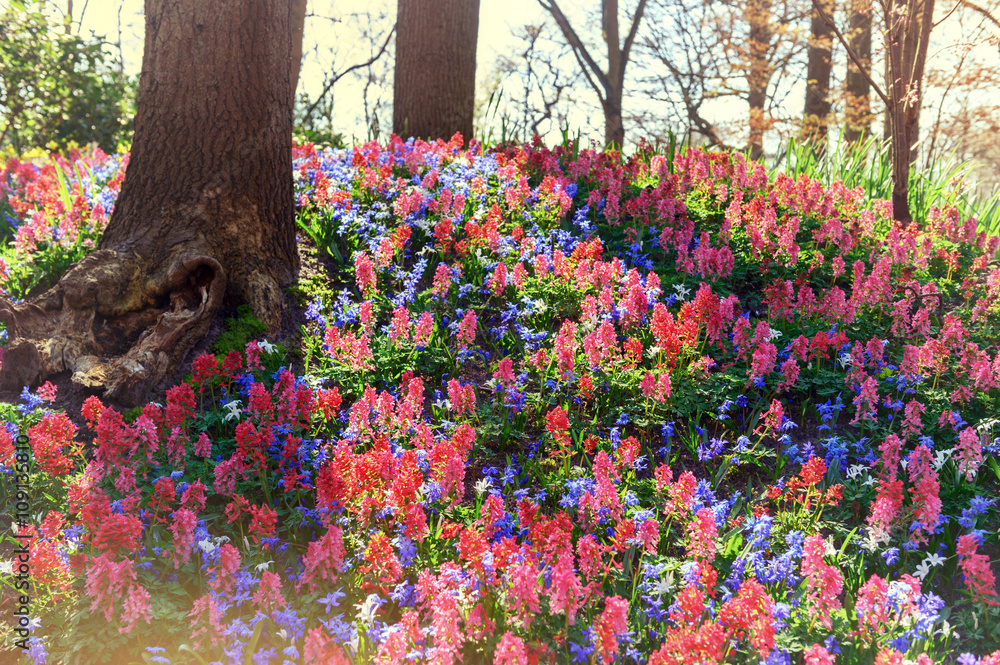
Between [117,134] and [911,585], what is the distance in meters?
13.1

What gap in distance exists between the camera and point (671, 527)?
3561 mm

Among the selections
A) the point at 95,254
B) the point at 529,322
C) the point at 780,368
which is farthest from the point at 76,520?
the point at 780,368

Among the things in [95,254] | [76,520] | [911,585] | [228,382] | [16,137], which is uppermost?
[16,137]

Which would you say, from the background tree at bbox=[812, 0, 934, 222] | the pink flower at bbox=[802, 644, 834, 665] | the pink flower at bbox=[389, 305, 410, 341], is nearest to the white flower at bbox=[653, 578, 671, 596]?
the pink flower at bbox=[802, 644, 834, 665]

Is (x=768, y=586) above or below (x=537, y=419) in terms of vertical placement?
below

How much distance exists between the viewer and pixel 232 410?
4.13 m

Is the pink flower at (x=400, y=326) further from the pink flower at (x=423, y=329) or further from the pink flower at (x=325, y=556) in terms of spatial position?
the pink flower at (x=325, y=556)

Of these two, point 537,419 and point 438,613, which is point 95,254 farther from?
point 438,613

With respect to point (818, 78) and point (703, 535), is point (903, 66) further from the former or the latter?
point (818, 78)

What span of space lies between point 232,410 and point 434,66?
18.5 ft

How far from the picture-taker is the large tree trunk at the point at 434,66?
26.3ft

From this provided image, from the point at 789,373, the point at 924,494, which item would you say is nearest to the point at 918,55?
the point at 789,373

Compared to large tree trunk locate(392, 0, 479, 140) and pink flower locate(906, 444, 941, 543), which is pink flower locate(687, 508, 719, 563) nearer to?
pink flower locate(906, 444, 941, 543)

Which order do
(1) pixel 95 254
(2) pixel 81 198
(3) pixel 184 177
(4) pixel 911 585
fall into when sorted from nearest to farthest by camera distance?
(4) pixel 911 585
(1) pixel 95 254
(3) pixel 184 177
(2) pixel 81 198
